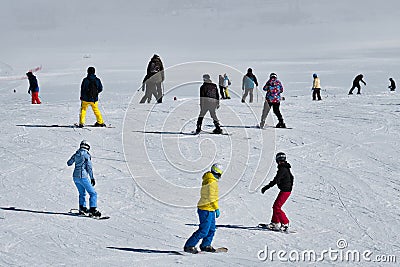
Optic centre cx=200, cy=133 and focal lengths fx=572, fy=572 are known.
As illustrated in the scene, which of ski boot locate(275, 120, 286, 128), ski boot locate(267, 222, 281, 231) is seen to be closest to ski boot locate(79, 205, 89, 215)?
ski boot locate(267, 222, 281, 231)

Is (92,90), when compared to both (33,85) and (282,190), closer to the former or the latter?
(282,190)

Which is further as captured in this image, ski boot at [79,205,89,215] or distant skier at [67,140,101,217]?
ski boot at [79,205,89,215]

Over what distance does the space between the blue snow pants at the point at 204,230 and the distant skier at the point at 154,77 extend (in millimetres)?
12282

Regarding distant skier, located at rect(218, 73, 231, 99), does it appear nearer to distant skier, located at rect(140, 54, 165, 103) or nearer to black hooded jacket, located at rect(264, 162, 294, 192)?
distant skier, located at rect(140, 54, 165, 103)

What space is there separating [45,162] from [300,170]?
5868mm

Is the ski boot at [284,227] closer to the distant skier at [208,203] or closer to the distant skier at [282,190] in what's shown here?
the distant skier at [282,190]

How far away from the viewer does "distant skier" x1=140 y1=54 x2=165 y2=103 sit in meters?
19.5

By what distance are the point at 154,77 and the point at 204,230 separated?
1250 centimetres

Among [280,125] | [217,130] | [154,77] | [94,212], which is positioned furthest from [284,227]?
[154,77]

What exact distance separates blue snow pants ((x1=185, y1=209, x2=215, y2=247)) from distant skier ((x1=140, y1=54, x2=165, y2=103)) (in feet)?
40.3

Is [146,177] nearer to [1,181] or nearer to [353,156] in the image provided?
[1,181]

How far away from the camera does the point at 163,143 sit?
604 inches

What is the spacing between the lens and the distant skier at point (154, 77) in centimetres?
1952

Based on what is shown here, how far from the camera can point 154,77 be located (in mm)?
19625
